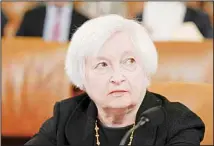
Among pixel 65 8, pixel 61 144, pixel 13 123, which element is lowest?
pixel 13 123

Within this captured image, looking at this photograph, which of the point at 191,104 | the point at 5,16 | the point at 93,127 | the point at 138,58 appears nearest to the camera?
the point at 138,58

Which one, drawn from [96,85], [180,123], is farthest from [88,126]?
[180,123]

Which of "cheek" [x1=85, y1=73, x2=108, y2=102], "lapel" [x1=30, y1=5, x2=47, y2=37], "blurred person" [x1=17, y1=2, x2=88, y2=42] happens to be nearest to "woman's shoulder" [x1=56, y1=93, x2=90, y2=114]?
"cheek" [x1=85, y1=73, x2=108, y2=102]

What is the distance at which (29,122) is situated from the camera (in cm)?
236

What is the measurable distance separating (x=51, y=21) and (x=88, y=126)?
248cm

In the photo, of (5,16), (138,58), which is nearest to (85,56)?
(138,58)

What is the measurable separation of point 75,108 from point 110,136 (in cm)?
15

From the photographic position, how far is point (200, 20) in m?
3.89

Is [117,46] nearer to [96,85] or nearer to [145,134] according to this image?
[96,85]

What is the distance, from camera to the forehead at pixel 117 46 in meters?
1.32

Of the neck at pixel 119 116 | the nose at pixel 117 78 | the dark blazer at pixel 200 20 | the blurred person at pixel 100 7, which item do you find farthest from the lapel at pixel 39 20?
the nose at pixel 117 78

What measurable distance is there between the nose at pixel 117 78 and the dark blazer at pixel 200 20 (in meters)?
2.50

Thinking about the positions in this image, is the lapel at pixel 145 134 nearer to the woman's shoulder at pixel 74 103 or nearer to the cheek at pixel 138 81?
the cheek at pixel 138 81

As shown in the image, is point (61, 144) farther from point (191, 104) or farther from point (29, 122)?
point (29, 122)
